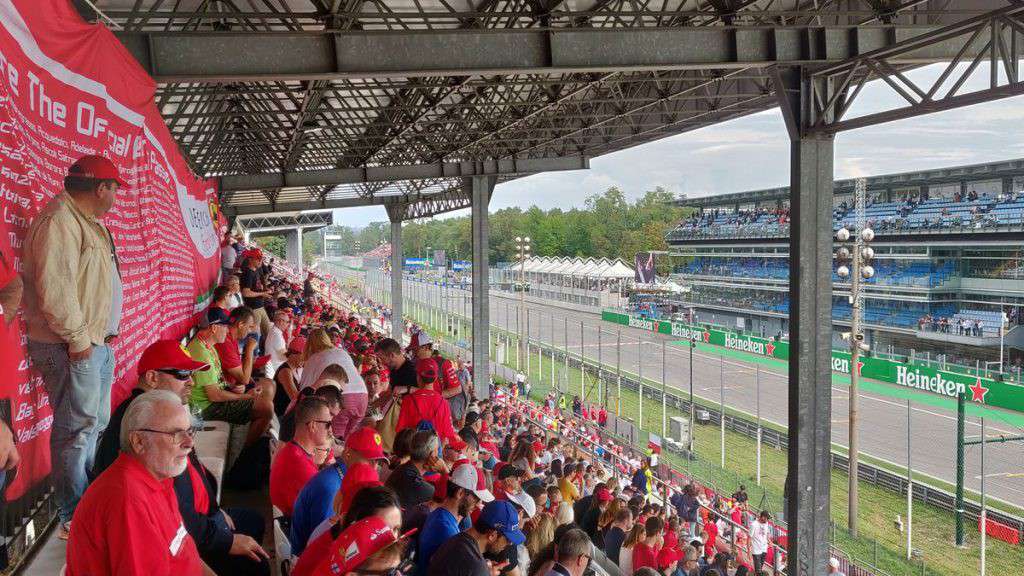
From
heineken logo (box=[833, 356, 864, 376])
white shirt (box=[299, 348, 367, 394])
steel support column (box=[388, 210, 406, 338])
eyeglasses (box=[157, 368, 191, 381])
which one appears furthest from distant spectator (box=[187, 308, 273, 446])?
heineken logo (box=[833, 356, 864, 376])

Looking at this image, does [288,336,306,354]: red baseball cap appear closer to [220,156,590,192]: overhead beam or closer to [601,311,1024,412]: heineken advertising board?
[601,311,1024,412]: heineken advertising board

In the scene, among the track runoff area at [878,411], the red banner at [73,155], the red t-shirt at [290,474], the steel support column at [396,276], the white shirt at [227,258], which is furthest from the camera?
the steel support column at [396,276]

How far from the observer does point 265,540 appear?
4262 millimetres

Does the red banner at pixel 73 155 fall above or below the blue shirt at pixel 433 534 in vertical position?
above

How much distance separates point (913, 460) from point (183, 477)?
26.2 m

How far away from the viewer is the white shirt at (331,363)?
5.45 metres

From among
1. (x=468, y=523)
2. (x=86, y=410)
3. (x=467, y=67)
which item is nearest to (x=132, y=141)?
(x=86, y=410)

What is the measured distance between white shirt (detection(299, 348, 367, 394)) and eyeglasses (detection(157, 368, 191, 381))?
6.03 feet

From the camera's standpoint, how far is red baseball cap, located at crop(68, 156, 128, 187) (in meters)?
3.67

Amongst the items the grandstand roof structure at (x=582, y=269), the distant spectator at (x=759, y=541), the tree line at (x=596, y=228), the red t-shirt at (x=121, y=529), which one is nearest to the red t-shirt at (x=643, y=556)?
the red t-shirt at (x=121, y=529)

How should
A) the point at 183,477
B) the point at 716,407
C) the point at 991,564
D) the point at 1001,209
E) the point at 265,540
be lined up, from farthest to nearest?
the point at 1001,209, the point at 716,407, the point at 991,564, the point at 265,540, the point at 183,477

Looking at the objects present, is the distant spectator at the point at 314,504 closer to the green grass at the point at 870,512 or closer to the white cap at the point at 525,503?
the white cap at the point at 525,503

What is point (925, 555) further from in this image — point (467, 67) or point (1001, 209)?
point (1001, 209)

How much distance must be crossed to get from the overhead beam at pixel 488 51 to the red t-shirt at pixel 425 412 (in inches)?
143
